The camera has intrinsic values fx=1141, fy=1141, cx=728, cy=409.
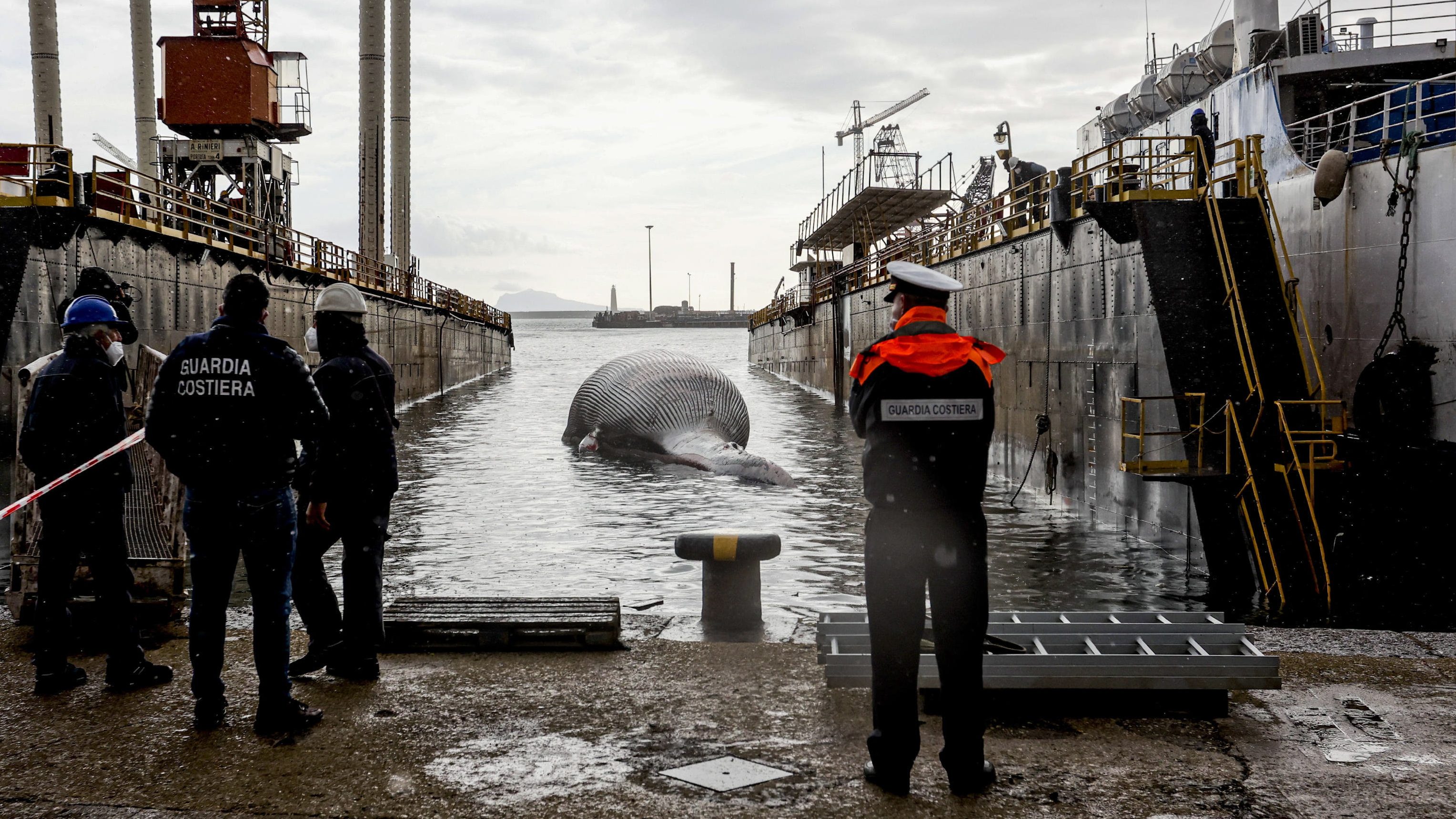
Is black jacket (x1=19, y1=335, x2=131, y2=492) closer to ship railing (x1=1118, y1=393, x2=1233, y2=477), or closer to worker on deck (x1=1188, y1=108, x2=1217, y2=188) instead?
ship railing (x1=1118, y1=393, x2=1233, y2=477)

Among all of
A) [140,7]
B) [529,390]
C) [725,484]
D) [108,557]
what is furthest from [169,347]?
[140,7]

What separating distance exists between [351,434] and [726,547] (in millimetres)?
2320

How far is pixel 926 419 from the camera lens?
4.23m

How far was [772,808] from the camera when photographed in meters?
4.09

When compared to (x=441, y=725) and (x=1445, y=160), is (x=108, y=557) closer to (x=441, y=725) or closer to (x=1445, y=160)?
(x=441, y=725)

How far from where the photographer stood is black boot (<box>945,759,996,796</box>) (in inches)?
165

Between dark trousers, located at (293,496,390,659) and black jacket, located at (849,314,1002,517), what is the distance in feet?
9.65

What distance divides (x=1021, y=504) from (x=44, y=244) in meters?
15.4

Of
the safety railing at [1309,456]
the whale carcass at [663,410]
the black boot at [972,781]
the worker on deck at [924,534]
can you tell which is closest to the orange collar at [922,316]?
the worker on deck at [924,534]

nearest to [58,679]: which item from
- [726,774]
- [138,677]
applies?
[138,677]

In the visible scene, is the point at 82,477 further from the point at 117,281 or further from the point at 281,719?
the point at 117,281

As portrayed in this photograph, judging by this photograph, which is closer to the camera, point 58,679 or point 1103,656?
point 1103,656

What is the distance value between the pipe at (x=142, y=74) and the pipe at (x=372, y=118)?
11848mm

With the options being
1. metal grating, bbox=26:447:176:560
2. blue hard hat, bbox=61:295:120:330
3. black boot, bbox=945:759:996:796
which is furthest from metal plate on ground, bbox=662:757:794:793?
metal grating, bbox=26:447:176:560
